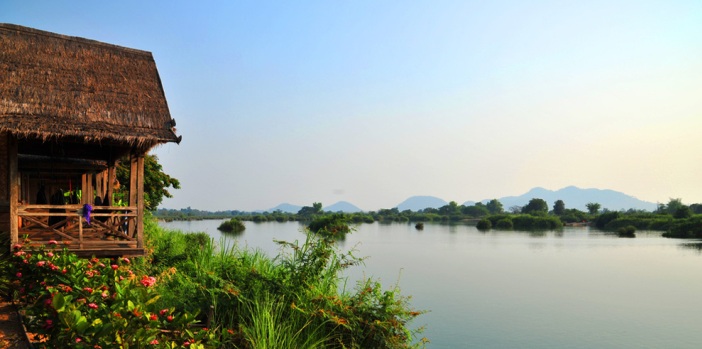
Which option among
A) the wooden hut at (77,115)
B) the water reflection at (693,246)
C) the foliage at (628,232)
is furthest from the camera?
the foliage at (628,232)

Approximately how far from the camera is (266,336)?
5.18 m

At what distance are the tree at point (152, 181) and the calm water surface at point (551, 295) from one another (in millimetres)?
4759

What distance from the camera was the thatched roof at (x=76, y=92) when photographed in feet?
23.5

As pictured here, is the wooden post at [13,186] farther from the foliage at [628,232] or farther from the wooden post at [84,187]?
the foliage at [628,232]

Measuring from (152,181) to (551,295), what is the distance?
13403mm

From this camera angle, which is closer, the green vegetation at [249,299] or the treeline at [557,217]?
the green vegetation at [249,299]

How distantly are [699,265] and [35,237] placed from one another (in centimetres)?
2181

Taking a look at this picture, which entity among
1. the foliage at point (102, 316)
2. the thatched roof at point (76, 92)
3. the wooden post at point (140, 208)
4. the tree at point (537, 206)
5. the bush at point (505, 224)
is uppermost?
the thatched roof at point (76, 92)

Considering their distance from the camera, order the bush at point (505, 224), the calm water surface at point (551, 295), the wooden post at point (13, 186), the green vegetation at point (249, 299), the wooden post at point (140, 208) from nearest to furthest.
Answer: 1. the green vegetation at point (249, 299)
2. the wooden post at point (13, 186)
3. the wooden post at point (140, 208)
4. the calm water surface at point (551, 295)
5. the bush at point (505, 224)

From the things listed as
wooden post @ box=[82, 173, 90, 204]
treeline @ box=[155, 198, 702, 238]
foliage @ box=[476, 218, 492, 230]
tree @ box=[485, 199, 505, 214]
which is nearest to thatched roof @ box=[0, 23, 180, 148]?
wooden post @ box=[82, 173, 90, 204]

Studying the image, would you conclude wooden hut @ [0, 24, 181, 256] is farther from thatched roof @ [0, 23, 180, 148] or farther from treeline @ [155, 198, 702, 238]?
treeline @ [155, 198, 702, 238]

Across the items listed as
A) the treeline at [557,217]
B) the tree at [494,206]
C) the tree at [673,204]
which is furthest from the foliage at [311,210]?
the tree at [673,204]

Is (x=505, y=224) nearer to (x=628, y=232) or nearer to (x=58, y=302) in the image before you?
(x=628, y=232)

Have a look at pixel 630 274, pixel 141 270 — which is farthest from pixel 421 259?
pixel 141 270
